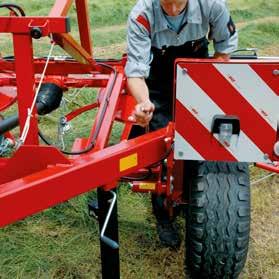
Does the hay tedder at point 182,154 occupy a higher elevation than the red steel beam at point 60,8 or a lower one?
lower

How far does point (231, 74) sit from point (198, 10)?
666 millimetres

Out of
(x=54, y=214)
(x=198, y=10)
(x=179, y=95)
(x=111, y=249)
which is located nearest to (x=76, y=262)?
(x=54, y=214)

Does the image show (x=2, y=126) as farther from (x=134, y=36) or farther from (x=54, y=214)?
(x=54, y=214)

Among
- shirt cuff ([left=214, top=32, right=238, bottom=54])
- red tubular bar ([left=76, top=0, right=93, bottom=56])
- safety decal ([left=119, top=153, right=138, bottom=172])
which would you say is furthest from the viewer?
red tubular bar ([left=76, top=0, right=93, bottom=56])

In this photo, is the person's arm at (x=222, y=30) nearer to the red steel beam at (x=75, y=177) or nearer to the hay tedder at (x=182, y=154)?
the hay tedder at (x=182, y=154)

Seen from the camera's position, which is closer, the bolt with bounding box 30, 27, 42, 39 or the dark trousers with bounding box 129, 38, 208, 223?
the bolt with bounding box 30, 27, 42, 39

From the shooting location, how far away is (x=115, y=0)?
12.2m

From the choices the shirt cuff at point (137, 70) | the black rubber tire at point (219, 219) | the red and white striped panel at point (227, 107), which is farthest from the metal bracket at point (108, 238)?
the shirt cuff at point (137, 70)

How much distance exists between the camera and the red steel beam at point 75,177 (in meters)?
1.81

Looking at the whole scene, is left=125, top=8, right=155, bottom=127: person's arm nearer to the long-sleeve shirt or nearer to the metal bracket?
the long-sleeve shirt

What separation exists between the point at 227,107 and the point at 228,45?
807 mm

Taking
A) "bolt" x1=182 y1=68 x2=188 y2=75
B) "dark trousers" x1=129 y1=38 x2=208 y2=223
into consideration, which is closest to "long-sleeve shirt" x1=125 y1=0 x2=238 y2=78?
"dark trousers" x1=129 y1=38 x2=208 y2=223

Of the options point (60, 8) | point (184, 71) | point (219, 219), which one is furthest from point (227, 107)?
point (60, 8)

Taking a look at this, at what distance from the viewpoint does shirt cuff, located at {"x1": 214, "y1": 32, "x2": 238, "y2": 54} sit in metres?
2.92
